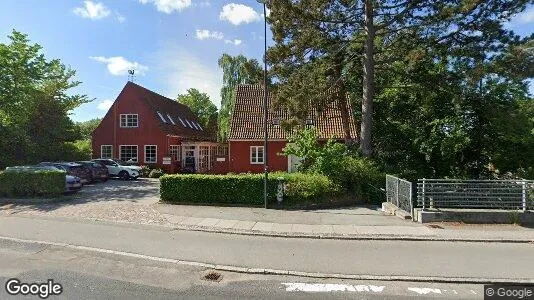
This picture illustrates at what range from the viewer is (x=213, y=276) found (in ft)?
24.0

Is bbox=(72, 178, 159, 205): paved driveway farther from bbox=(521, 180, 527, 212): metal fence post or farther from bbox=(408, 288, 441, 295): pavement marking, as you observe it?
bbox=(521, 180, 527, 212): metal fence post

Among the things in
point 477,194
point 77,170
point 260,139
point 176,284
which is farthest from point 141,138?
point 176,284

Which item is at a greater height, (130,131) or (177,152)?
(130,131)

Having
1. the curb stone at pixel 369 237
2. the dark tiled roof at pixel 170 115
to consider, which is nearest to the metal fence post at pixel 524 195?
the curb stone at pixel 369 237

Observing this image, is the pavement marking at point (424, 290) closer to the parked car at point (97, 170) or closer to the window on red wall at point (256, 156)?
the window on red wall at point (256, 156)

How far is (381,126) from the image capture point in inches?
890

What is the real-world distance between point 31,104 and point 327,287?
25.1m

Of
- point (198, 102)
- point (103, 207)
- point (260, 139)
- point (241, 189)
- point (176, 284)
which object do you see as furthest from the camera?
point (198, 102)

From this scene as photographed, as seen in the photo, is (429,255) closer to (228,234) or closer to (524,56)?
(228,234)

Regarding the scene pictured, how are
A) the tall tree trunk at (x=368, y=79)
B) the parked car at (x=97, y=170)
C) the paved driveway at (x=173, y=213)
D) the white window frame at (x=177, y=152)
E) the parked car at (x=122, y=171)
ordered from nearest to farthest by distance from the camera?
1. the paved driveway at (x=173, y=213)
2. the tall tree trunk at (x=368, y=79)
3. the parked car at (x=97, y=170)
4. the parked car at (x=122, y=171)
5. the white window frame at (x=177, y=152)

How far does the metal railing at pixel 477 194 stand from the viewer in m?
12.1

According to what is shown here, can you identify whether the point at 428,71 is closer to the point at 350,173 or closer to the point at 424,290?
the point at 350,173

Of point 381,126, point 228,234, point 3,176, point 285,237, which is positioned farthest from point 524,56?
point 3,176

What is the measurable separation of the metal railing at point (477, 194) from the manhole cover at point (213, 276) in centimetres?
786
